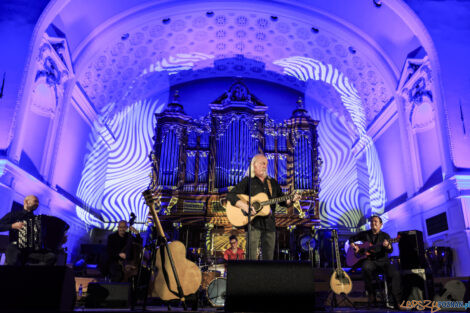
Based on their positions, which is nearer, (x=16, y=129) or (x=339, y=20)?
(x=16, y=129)

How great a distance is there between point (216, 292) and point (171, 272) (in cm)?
154

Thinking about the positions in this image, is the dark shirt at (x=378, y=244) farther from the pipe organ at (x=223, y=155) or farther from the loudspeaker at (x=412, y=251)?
the pipe organ at (x=223, y=155)

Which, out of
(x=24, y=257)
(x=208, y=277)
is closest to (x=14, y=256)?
(x=24, y=257)

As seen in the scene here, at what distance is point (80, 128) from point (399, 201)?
7284mm

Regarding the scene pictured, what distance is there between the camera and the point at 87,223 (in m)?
8.93

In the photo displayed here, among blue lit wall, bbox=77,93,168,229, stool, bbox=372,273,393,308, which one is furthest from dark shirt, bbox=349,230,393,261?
blue lit wall, bbox=77,93,168,229

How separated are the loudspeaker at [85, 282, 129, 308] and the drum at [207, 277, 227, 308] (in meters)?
1.37

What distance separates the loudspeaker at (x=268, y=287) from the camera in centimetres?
273

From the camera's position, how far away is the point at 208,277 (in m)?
5.40

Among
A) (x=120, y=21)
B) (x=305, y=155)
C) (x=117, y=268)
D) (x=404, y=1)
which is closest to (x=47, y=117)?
(x=120, y=21)

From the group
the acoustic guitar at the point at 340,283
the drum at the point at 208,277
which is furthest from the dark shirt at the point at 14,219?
the acoustic guitar at the point at 340,283

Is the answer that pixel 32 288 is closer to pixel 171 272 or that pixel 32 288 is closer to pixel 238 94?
pixel 171 272

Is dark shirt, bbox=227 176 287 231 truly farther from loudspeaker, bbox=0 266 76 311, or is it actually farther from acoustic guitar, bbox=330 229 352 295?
loudspeaker, bbox=0 266 76 311

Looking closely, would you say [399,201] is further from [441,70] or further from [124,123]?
[124,123]
